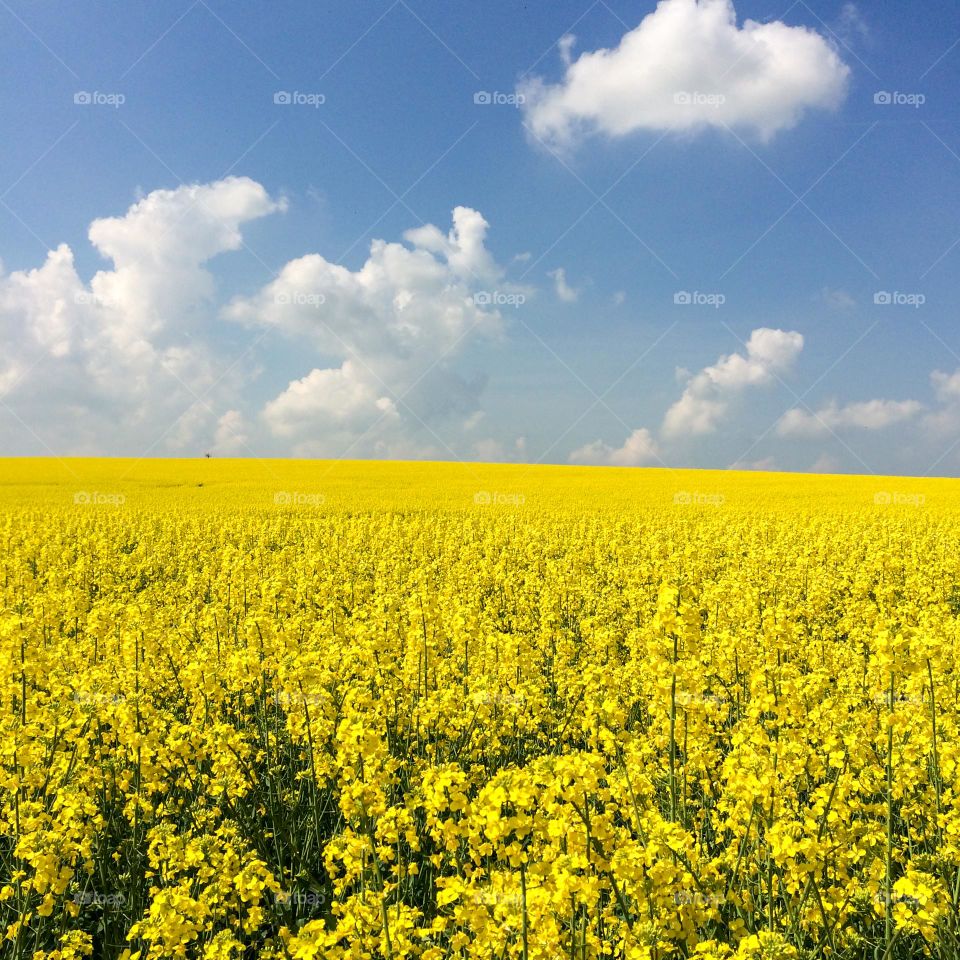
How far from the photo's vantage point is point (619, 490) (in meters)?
45.0

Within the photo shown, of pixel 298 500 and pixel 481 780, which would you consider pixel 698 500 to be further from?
pixel 481 780

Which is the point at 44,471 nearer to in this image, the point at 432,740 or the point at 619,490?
the point at 619,490

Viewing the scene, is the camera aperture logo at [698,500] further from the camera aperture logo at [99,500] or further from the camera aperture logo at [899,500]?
the camera aperture logo at [99,500]

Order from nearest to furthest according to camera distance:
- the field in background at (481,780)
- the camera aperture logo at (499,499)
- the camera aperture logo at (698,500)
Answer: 1. the field in background at (481,780)
2. the camera aperture logo at (499,499)
3. the camera aperture logo at (698,500)

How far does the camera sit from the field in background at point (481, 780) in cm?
346

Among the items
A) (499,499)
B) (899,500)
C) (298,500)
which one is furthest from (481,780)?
(899,500)

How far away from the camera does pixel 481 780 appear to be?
573 centimetres

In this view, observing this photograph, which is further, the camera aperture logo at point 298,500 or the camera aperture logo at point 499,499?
the camera aperture logo at point 499,499

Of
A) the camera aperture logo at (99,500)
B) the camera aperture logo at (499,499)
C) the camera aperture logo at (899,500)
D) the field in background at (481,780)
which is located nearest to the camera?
the field in background at (481,780)

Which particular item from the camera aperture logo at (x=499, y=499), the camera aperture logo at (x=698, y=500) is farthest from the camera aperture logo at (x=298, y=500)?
the camera aperture logo at (x=698, y=500)

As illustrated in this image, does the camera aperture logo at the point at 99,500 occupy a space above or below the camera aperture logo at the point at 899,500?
above

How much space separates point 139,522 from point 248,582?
60.4 feet

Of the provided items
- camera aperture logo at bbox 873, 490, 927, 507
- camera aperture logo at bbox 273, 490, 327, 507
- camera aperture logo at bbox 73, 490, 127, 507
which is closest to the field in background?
camera aperture logo at bbox 273, 490, 327, 507

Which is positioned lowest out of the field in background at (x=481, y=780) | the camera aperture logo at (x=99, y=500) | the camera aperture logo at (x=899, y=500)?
the field in background at (x=481, y=780)
